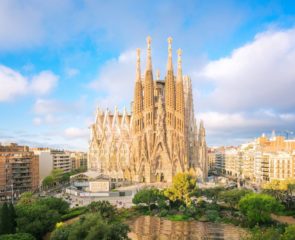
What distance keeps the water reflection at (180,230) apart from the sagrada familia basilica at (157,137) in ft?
82.0

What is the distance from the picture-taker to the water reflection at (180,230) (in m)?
25.5

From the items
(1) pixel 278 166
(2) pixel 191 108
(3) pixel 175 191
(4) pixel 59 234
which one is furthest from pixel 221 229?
(2) pixel 191 108

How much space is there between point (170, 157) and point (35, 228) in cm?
3618

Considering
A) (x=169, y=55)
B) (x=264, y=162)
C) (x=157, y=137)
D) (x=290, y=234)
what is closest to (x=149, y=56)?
(x=169, y=55)

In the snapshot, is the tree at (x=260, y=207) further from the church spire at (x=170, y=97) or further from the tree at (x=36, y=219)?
the church spire at (x=170, y=97)

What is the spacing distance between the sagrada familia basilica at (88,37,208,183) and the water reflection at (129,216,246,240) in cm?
2498

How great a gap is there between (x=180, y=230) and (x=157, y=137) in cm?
3176

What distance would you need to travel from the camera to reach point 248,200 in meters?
28.0

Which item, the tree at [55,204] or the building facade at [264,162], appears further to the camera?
the building facade at [264,162]

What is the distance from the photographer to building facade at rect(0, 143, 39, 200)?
153ft

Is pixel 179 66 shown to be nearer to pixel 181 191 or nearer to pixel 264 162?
pixel 264 162

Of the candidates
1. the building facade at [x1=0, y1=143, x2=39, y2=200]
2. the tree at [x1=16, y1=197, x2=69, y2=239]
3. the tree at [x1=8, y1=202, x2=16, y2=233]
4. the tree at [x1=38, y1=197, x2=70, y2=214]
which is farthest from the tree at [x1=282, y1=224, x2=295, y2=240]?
the building facade at [x1=0, y1=143, x2=39, y2=200]

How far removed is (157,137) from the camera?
58.6 metres

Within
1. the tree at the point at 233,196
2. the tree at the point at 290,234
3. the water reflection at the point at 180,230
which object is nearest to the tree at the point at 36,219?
the water reflection at the point at 180,230
